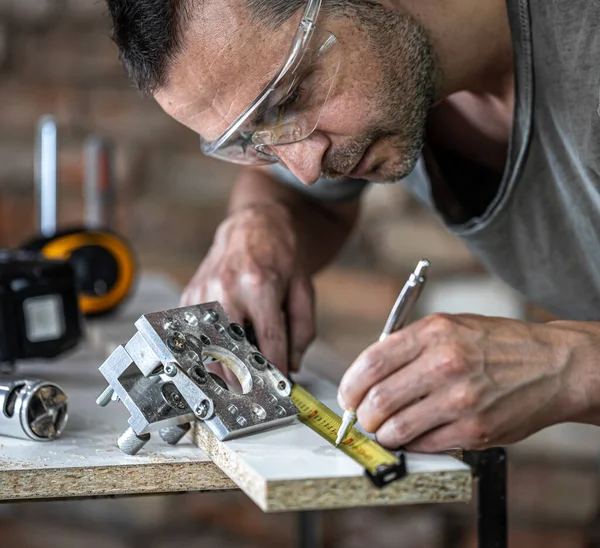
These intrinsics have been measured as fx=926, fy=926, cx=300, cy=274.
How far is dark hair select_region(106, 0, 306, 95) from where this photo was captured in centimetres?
113

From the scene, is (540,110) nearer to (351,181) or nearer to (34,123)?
(351,181)

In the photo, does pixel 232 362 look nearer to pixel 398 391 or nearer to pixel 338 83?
pixel 398 391

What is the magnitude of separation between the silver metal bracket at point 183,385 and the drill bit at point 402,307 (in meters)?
0.09

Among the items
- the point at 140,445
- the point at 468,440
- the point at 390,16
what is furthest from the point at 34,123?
the point at 468,440

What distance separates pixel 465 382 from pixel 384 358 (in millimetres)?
82

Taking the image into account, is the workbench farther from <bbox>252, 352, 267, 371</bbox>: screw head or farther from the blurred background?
the blurred background

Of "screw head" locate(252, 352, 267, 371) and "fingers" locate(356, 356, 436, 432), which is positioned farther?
"screw head" locate(252, 352, 267, 371)

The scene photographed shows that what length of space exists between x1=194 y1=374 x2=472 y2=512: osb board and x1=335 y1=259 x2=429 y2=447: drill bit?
30 millimetres

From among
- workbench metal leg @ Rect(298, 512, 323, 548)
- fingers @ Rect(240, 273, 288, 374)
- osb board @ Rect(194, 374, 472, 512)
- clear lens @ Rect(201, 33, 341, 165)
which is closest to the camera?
osb board @ Rect(194, 374, 472, 512)

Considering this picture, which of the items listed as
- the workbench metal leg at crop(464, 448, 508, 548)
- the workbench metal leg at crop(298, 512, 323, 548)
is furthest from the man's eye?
the workbench metal leg at crop(298, 512, 323, 548)

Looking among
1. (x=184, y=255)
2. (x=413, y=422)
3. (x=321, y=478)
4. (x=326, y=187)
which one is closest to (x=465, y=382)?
(x=413, y=422)

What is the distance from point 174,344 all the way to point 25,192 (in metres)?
1.84

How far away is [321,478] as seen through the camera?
33.4 inches

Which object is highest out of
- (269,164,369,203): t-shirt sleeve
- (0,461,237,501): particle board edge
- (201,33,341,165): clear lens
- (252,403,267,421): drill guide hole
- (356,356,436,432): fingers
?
(201,33,341,165): clear lens
